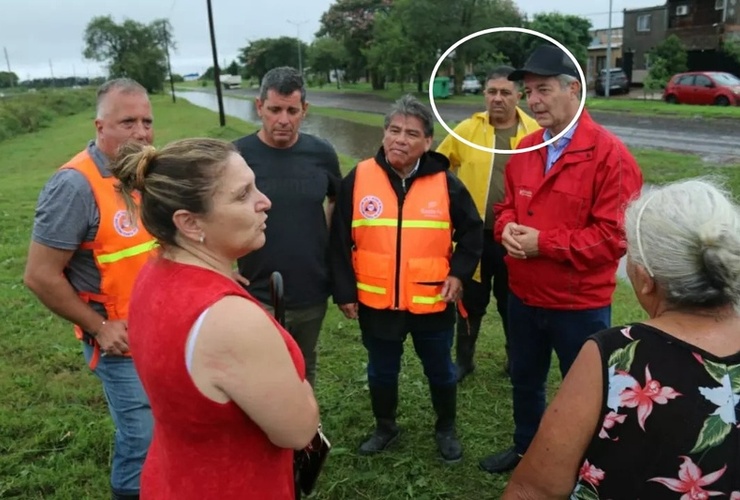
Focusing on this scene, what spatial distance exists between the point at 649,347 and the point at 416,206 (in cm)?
183

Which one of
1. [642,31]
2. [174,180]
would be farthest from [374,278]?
[642,31]

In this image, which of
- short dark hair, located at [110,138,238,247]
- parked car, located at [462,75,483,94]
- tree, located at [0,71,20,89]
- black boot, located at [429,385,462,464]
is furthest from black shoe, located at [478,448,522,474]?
tree, located at [0,71,20,89]

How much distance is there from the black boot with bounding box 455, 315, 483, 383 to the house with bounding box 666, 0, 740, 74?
103 ft

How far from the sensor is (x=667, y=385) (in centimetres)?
149

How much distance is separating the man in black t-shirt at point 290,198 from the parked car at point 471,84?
1471 mm

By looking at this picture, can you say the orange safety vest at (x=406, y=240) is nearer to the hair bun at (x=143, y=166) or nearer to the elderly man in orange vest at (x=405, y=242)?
the elderly man in orange vest at (x=405, y=242)

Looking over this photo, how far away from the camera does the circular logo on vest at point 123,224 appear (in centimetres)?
245

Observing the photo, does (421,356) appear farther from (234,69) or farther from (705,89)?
(234,69)

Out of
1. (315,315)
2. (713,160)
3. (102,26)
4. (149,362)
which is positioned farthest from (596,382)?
(102,26)

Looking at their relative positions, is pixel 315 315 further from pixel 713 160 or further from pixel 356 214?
pixel 713 160

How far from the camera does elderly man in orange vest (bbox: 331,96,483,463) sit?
3.26 m

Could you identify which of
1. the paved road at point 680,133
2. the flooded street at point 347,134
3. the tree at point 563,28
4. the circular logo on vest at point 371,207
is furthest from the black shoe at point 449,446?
the flooded street at point 347,134

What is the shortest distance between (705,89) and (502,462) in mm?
23902

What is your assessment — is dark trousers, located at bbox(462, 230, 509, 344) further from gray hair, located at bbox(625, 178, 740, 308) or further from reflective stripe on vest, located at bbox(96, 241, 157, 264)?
gray hair, located at bbox(625, 178, 740, 308)
